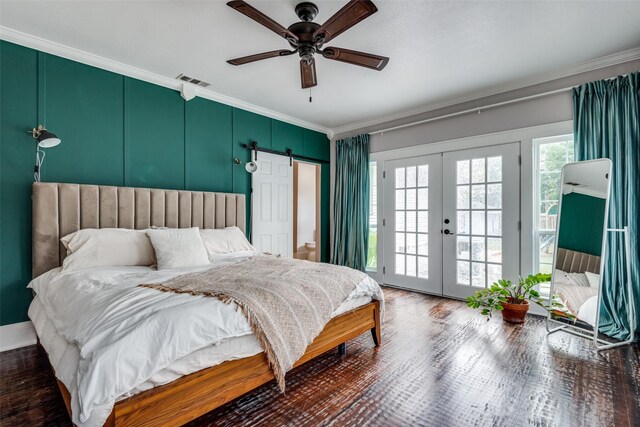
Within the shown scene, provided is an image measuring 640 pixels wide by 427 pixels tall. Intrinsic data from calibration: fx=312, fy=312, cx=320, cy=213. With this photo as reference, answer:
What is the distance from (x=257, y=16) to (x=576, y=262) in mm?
3465

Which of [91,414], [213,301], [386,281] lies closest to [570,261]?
[386,281]

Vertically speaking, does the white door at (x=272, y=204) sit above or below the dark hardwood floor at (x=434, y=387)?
above

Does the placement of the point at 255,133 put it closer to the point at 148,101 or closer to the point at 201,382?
the point at 148,101

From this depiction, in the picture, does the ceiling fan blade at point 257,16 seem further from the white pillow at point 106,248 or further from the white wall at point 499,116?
the white wall at point 499,116

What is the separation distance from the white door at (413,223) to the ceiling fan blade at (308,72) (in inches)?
94.8

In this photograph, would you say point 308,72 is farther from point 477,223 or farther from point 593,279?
point 593,279

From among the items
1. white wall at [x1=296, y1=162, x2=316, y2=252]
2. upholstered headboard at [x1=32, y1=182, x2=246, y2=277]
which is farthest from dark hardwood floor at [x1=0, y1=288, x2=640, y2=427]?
white wall at [x1=296, y1=162, x2=316, y2=252]

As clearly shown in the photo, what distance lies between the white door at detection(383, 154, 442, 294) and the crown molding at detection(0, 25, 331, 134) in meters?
2.27

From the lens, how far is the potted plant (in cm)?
323

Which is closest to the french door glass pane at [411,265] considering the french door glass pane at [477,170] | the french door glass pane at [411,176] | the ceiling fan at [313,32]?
the french door glass pane at [411,176]

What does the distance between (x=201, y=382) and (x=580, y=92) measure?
4.18 m

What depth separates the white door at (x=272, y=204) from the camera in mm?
4461

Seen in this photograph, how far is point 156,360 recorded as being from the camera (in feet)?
4.42

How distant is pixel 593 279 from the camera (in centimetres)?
282
